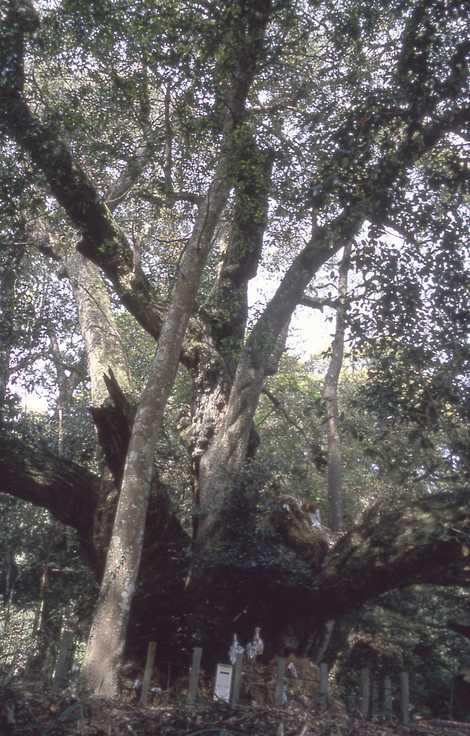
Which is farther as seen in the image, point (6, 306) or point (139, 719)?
point (6, 306)

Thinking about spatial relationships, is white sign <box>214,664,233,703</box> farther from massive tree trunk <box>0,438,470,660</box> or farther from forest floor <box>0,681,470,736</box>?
massive tree trunk <box>0,438,470,660</box>

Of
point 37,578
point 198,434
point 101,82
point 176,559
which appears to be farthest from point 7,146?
point 37,578

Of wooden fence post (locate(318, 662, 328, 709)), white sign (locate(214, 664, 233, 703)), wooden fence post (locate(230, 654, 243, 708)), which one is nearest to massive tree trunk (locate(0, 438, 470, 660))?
wooden fence post (locate(318, 662, 328, 709))

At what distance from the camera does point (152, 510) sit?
30.6 feet

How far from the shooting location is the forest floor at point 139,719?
3.43 m

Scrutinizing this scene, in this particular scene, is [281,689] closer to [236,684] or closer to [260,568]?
[236,684]

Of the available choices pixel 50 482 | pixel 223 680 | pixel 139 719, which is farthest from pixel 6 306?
pixel 139 719

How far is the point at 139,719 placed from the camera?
3.81 metres

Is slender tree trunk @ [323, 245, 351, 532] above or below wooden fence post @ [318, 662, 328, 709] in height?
above

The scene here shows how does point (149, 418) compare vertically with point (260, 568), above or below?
above

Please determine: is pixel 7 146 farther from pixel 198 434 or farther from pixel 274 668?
pixel 274 668

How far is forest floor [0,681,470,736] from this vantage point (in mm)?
3426

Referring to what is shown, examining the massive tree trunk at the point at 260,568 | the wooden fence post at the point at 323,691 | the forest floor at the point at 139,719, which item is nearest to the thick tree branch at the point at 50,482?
the massive tree trunk at the point at 260,568

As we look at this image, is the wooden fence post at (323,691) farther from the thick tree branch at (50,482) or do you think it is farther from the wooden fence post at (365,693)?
the thick tree branch at (50,482)
